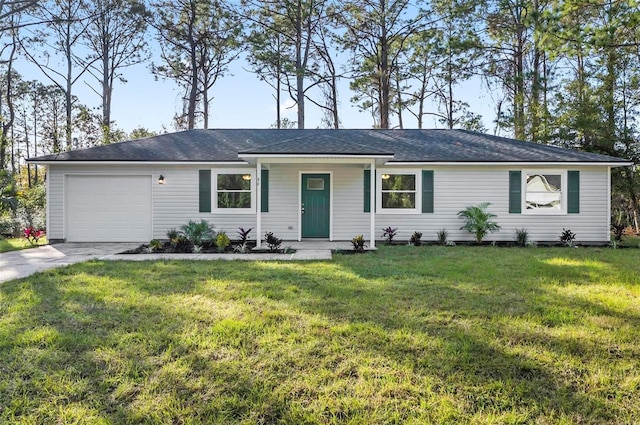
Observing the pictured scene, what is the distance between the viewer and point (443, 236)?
962 cm

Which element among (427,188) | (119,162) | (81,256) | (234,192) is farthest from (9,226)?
(427,188)

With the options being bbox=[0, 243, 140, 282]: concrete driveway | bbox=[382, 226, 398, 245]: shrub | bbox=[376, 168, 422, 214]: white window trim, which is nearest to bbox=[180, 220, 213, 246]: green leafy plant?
bbox=[0, 243, 140, 282]: concrete driveway

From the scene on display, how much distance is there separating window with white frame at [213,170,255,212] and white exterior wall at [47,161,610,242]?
0.82 ft

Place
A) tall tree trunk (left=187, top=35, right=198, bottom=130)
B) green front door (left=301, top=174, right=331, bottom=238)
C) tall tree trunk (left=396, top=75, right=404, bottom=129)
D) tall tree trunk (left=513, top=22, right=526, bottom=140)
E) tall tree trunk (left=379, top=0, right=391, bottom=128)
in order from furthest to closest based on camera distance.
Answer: tall tree trunk (left=396, top=75, right=404, bottom=129), tall tree trunk (left=187, top=35, right=198, bottom=130), tall tree trunk (left=379, top=0, right=391, bottom=128), tall tree trunk (left=513, top=22, right=526, bottom=140), green front door (left=301, top=174, right=331, bottom=238)

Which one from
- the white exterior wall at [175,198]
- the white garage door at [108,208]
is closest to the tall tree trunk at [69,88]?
the white garage door at [108,208]

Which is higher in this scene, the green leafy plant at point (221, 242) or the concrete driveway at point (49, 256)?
the green leafy plant at point (221, 242)

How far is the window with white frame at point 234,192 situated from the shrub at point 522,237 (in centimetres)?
727

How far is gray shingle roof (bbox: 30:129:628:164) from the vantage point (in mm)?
8742

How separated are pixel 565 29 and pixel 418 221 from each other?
5552 mm

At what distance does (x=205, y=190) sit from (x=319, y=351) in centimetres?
778

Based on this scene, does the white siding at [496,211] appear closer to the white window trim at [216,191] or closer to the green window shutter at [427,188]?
the green window shutter at [427,188]

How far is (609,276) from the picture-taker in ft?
17.9

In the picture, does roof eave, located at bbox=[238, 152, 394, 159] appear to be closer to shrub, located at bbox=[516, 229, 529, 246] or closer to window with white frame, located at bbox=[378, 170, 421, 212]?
window with white frame, located at bbox=[378, 170, 421, 212]

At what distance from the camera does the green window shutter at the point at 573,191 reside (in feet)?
31.7
